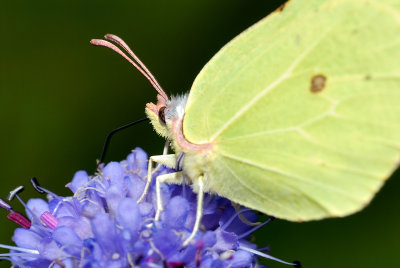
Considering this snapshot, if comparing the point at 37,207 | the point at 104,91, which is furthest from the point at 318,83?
the point at 104,91

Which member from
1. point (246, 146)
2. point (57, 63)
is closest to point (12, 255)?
point (246, 146)

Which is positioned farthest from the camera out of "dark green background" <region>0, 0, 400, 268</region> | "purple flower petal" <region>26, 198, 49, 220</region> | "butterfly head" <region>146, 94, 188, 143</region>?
"dark green background" <region>0, 0, 400, 268</region>

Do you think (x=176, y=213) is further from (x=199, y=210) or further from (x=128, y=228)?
(x=128, y=228)

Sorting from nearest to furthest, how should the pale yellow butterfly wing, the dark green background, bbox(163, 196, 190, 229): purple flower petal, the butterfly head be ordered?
the pale yellow butterfly wing
bbox(163, 196, 190, 229): purple flower petal
the butterfly head
the dark green background

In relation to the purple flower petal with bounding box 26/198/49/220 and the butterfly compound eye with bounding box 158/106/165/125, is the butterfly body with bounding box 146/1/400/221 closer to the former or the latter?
the butterfly compound eye with bounding box 158/106/165/125

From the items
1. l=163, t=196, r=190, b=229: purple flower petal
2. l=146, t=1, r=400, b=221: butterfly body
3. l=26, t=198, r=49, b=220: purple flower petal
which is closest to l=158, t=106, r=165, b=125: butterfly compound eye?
l=146, t=1, r=400, b=221: butterfly body
